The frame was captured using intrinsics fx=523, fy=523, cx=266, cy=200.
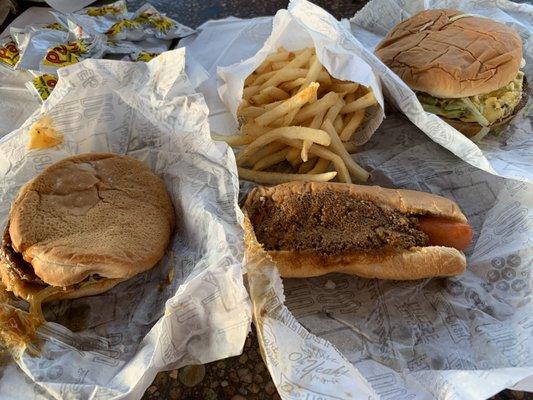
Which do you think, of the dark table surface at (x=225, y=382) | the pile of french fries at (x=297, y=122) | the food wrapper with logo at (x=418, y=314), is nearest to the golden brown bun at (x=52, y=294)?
the dark table surface at (x=225, y=382)

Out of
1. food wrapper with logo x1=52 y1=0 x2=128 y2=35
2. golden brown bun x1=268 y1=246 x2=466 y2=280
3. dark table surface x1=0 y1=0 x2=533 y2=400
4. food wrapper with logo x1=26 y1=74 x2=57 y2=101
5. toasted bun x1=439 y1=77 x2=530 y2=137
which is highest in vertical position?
food wrapper with logo x1=26 y1=74 x2=57 y2=101

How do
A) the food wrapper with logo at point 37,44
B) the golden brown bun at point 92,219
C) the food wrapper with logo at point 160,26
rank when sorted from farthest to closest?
the food wrapper with logo at point 160,26, the food wrapper with logo at point 37,44, the golden brown bun at point 92,219

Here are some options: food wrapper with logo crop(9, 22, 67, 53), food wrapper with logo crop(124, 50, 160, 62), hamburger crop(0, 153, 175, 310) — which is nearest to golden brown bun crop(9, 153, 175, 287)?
hamburger crop(0, 153, 175, 310)

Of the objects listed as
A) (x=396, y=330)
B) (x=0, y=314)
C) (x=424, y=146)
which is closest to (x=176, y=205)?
(x=0, y=314)

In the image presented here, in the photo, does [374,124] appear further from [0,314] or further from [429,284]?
[0,314]

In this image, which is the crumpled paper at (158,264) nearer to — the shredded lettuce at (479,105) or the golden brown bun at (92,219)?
the golden brown bun at (92,219)

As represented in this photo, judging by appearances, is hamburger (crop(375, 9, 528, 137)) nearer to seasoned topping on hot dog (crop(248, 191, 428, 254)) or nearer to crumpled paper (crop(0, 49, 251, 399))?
seasoned topping on hot dog (crop(248, 191, 428, 254))

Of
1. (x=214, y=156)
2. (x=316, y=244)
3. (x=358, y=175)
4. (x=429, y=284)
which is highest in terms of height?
(x=214, y=156)
